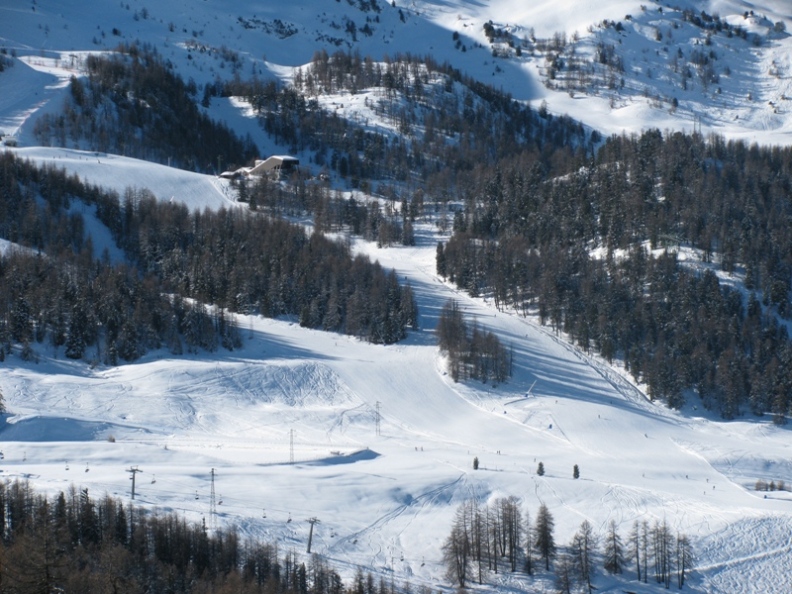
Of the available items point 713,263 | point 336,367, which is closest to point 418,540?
point 336,367

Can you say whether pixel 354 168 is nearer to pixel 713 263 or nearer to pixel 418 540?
pixel 713 263

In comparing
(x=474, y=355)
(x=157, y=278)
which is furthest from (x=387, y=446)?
(x=157, y=278)

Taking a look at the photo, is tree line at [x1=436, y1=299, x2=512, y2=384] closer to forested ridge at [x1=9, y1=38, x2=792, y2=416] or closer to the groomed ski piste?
the groomed ski piste

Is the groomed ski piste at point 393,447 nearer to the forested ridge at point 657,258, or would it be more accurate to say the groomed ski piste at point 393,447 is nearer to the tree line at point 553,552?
the tree line at point 553,552

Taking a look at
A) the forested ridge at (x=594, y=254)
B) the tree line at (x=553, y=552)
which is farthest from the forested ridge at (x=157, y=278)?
the tree line at (x=553, y=552)

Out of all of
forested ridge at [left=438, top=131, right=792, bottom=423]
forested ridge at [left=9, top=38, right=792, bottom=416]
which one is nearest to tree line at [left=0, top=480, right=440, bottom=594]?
forested ridge at [left=9, top=38, right=792, bottom=416]

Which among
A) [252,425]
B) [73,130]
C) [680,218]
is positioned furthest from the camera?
[73,130]
